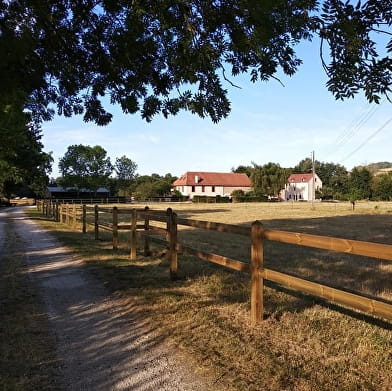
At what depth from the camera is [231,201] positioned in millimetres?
83625

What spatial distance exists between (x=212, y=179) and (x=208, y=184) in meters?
2.29

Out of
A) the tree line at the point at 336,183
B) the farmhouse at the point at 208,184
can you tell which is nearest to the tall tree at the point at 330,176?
the tree line at the point at 336,183

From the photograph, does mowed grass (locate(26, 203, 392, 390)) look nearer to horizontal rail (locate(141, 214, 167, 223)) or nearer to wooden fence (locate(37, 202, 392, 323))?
wooden fence (locate(37, 202, 392, 323))

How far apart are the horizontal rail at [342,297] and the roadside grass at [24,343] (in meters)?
2.60

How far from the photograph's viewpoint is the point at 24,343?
4.51m

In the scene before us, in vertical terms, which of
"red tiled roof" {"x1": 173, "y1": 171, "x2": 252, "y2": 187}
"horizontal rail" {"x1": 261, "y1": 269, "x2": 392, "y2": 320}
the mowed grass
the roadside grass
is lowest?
the roadside grass

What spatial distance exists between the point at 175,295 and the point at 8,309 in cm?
241

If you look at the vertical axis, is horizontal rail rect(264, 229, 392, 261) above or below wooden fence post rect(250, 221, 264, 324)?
above

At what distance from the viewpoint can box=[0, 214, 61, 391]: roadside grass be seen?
12.0 ft

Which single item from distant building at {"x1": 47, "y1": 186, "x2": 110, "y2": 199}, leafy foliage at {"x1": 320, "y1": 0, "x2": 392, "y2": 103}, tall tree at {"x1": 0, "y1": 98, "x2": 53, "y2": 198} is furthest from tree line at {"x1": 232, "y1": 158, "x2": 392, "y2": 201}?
leafy foliage at {"x1": 320, "y1": 0, "x2": 392, "y2": 103}

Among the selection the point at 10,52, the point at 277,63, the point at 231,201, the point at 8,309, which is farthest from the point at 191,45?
the point at 231,201

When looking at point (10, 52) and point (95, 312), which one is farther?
point (95, 312)

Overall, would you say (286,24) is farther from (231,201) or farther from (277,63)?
(231,201)

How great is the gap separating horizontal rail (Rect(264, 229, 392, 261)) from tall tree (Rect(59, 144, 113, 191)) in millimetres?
84202
